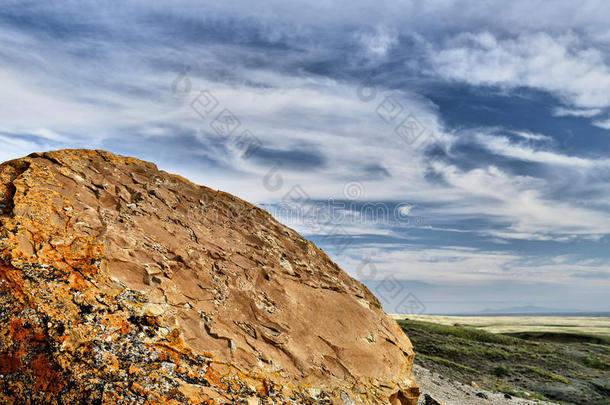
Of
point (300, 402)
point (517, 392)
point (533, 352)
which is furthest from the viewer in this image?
point (533, 352)

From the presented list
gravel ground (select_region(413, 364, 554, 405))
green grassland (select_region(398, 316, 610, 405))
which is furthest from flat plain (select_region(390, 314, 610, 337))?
gravel ground (select_region(413, 364, 554, 405))

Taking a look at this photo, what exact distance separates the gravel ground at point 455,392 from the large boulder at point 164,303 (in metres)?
13.8

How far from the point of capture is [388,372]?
980 centimetres

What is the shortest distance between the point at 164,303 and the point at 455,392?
74.4 ft

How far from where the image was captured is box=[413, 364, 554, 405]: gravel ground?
22.0 metres

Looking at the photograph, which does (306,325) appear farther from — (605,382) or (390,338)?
(605,382)

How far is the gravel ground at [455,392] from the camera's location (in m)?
22.0

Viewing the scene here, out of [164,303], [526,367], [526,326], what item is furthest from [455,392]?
[526,326]

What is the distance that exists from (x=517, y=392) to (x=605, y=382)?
12.6 metres

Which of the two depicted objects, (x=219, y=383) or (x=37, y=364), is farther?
(x=219, y=383)

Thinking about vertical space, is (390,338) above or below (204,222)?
below

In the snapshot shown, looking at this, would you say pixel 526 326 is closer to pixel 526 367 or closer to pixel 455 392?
pixel 526 367

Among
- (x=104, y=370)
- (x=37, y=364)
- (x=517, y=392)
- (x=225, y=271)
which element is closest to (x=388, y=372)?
(x=225, y=271)

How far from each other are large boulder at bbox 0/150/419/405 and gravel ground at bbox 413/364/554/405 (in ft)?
45.4
